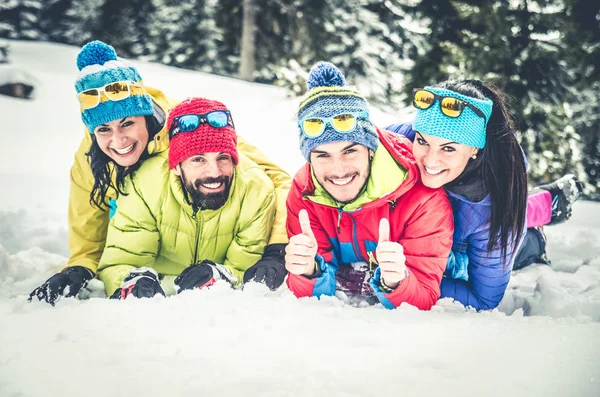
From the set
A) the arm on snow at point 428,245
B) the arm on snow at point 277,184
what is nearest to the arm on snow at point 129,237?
the arm on snow at point 277,184

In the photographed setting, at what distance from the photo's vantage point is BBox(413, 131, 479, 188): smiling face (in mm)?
2514

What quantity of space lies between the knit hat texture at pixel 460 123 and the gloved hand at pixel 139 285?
5.80 feet

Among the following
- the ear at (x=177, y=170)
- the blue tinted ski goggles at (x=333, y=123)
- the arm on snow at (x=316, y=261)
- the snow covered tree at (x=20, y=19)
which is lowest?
the arm on snow at (x=316, y=261)

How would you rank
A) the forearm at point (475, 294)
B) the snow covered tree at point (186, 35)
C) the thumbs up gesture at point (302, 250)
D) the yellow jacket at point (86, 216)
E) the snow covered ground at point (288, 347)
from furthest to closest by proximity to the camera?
the snow covered tree at point (186, 35), the yellow jacket at point (86, 216), the forearm at point (475, 294), the thumbs up gesture at point (302, 250), the snow covered ground at point (288, 347)

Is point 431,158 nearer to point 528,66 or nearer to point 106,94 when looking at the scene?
point 106,94

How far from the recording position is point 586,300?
8.98 feet

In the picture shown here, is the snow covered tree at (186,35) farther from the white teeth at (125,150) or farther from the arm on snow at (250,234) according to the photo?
the arm on snow at (250,234)

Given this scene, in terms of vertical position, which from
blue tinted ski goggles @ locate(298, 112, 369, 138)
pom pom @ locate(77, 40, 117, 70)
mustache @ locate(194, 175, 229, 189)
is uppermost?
pom pom @ locate(77, 40, 117, 70)

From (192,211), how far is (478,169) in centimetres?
175

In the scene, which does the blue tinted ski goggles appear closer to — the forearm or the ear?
the ear

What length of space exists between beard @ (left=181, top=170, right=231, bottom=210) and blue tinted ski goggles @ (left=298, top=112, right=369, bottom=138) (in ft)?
2.29

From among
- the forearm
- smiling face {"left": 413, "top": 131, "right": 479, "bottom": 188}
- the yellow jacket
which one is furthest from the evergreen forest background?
the yellow jacket

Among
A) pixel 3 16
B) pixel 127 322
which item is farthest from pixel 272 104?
pixel 3 16

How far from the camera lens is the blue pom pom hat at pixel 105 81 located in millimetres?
2934
